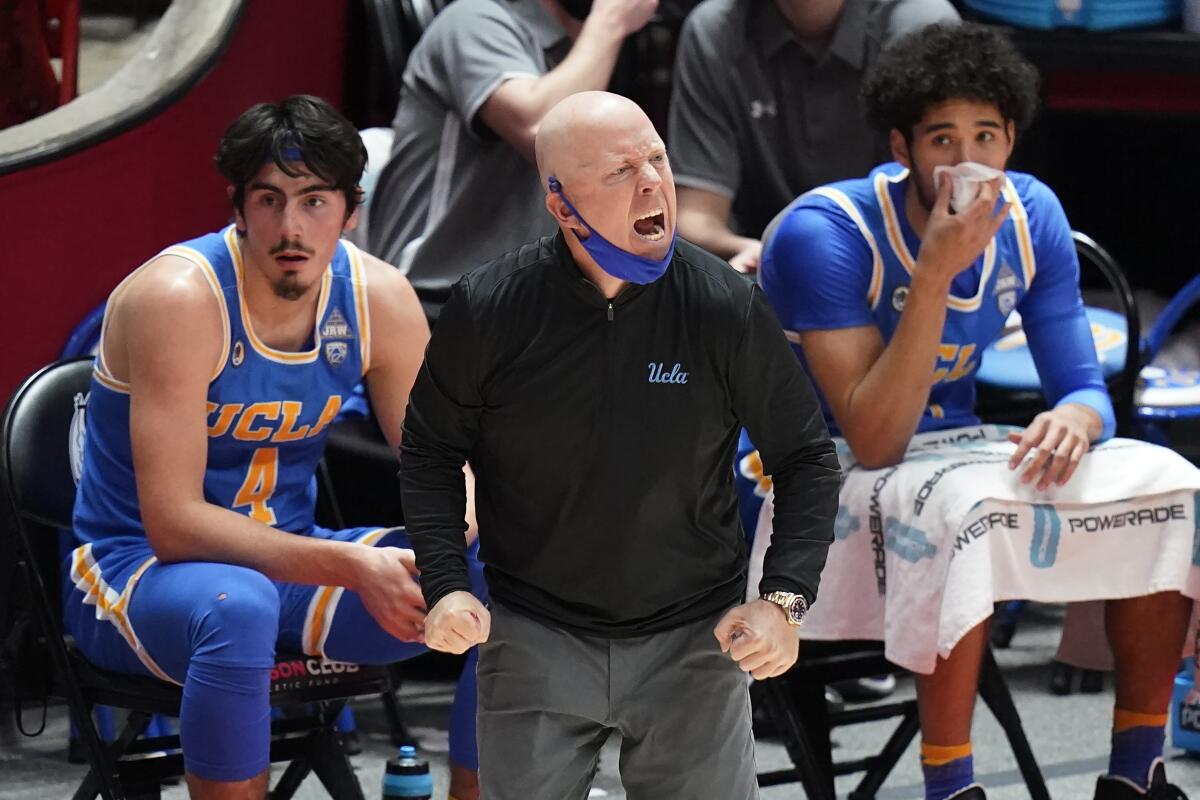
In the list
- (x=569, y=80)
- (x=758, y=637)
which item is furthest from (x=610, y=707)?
(x=569, y=80)

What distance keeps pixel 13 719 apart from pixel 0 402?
67 cm

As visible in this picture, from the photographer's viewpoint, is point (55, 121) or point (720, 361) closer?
point (720, 361)

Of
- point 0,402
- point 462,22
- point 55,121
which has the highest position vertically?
point 462,22

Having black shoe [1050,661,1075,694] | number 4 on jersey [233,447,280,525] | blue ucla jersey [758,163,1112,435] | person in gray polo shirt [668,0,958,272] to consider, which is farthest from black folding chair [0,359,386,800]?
black shoe [1050,661,1075,694]

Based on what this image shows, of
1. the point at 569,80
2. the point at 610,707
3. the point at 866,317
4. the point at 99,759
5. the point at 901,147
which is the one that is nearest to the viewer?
the point at 610,707

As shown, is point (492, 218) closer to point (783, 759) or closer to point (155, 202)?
point (155, 202)

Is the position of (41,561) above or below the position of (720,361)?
below

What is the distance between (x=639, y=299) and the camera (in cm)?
229

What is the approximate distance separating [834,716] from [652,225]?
4.37 ft

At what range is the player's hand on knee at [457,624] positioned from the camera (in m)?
2.19

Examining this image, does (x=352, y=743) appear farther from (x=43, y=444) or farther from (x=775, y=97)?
(x=775, y=97)

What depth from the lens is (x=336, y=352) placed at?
303 cm

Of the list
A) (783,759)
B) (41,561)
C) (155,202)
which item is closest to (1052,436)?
(783,759)

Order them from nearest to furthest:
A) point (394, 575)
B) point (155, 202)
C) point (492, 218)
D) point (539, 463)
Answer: point (539, 463), point (394, 575), point (492, 218), point (155, 202)
